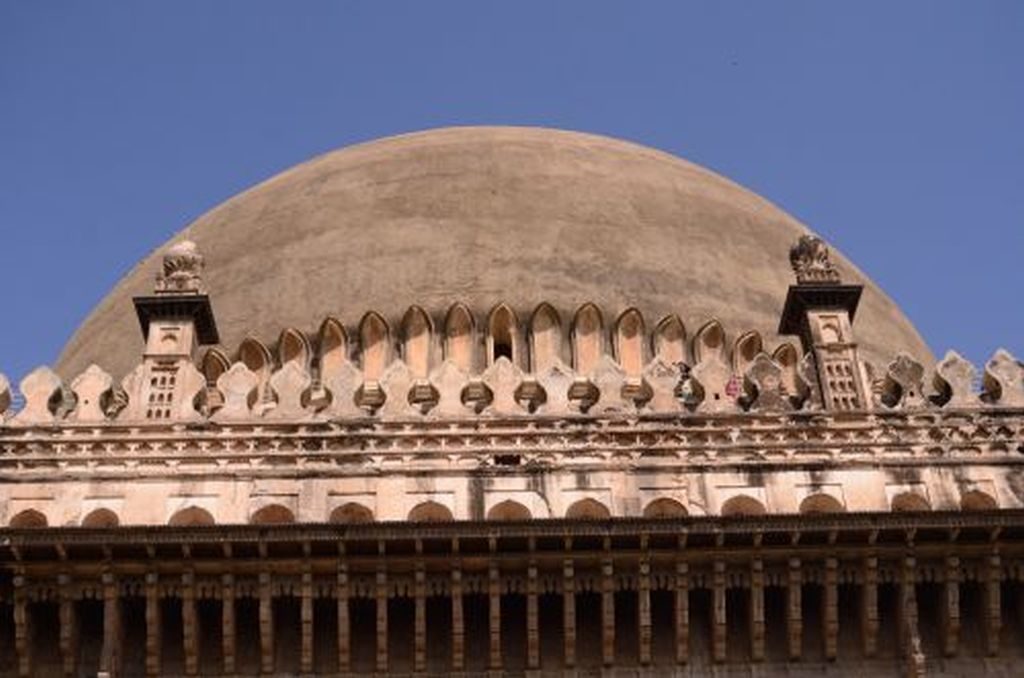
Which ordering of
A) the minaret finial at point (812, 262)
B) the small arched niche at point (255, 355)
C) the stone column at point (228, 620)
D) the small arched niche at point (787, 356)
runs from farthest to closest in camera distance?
the small arched niche at point (255, 355), the small arched niche at point (787, 356), the minaret finial at point (812, 262), the stone column at point (228, 620)

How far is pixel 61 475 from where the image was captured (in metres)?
Answer: 18.2

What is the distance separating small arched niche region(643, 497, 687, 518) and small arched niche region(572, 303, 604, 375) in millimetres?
5746

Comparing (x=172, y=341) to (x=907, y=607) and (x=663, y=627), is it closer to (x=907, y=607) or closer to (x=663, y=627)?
(x=663, y=627)

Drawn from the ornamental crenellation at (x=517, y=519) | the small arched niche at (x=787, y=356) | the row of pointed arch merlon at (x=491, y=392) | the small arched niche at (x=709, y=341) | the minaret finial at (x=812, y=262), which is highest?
the minaret finial at (x=812, y=262)

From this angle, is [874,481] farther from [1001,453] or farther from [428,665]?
[428,665]

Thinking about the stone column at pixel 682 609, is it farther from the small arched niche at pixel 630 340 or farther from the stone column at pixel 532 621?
the small arched niche at pixel 630 340

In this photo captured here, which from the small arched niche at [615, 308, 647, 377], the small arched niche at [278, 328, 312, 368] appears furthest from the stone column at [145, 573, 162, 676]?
the small arched niche at [615, 308, 647, 377]

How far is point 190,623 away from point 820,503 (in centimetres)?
600

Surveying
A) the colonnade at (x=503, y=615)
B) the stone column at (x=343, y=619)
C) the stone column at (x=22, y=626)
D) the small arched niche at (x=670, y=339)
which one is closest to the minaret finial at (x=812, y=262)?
the small arched niche at (x=670, y=339)

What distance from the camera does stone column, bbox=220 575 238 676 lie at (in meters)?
16.8

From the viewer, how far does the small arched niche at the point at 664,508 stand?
1791 cm

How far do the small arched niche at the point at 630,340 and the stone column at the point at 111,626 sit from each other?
8.54 m

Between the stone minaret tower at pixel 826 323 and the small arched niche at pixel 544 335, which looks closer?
the stone minaret tower at pixel 826 323

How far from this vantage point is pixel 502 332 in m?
23.9
